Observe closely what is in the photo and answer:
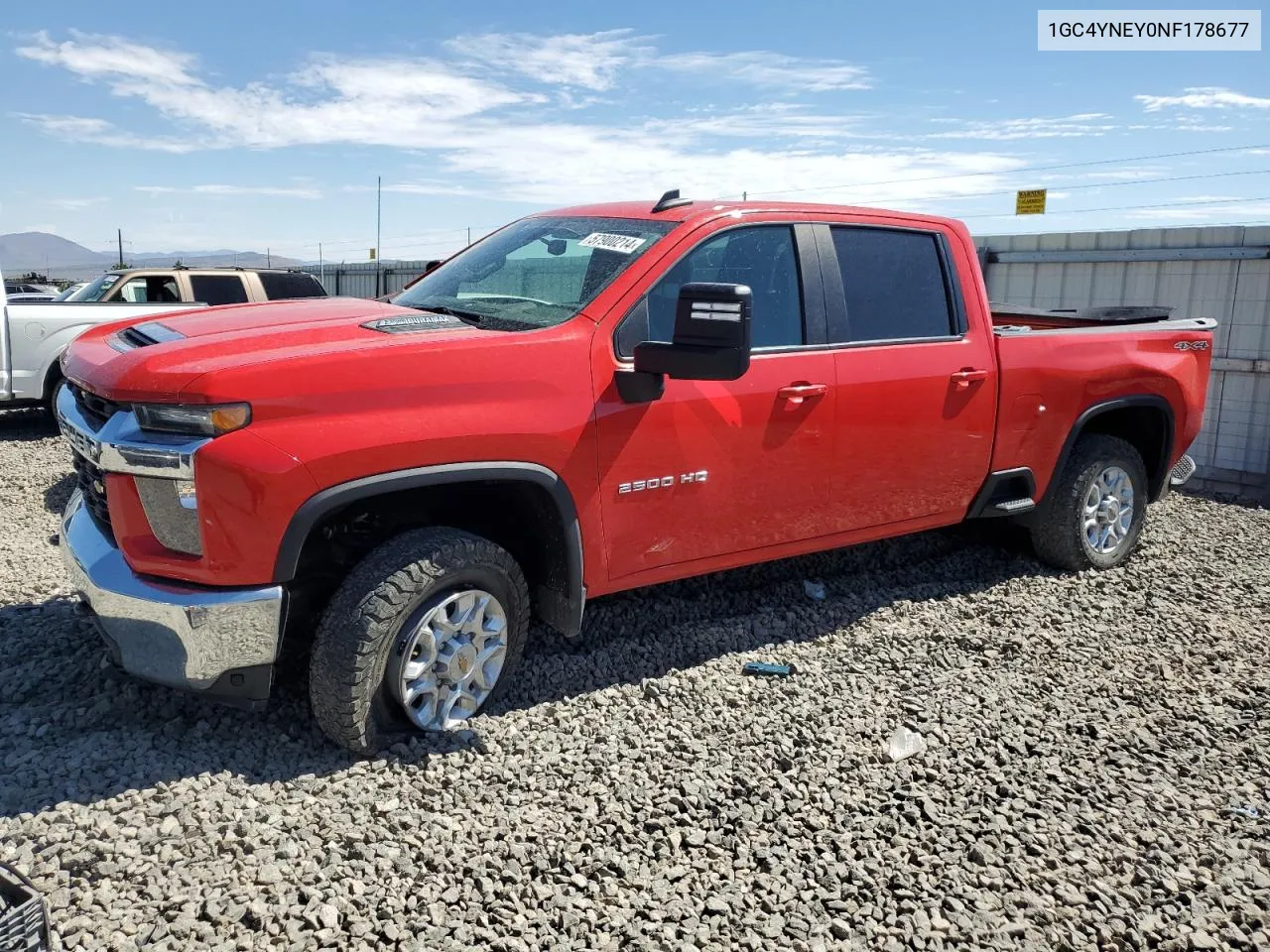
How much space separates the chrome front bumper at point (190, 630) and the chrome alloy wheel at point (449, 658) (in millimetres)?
436

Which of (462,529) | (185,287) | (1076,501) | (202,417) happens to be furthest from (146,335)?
(185,287)

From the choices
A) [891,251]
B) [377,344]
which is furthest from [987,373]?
[377,344]

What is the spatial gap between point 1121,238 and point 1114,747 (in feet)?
22.5

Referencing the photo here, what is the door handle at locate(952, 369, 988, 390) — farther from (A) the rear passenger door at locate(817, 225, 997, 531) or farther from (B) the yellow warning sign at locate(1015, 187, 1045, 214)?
(B) the yellow warning sign at locate(1015, 187, 1045, 214)

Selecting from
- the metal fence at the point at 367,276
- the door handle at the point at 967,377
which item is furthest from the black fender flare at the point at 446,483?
the metal fence at the point at 367,276

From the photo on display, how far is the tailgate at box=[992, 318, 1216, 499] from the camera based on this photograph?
5.05m

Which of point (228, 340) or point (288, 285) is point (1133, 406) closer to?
point (228, 340)

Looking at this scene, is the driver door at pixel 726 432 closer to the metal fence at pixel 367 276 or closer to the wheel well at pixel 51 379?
the wheel well at pixel 51 379

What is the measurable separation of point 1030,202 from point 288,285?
29.8 ft

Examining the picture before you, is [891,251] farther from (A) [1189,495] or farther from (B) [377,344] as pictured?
(A) [1189,495]

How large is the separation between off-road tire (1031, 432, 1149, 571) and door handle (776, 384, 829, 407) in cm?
197

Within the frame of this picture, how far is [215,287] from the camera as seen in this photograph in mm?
11211

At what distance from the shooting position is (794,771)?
3.49 metres

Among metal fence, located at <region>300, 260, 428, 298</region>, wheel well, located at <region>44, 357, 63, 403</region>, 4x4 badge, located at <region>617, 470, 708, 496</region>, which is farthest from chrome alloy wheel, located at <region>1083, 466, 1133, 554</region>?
metal fence, located at <region>300, 260, 428, 298</region>
